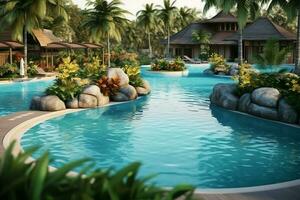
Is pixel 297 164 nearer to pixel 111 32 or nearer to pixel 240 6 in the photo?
pixel 240 6

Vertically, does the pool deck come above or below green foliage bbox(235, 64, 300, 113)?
below

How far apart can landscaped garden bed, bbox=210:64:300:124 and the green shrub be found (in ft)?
43.0

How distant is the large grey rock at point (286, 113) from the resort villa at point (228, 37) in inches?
1467

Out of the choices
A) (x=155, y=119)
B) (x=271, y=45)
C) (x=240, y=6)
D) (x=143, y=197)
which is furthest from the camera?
(x=240, y=6)

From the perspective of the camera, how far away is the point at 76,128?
14672 mm

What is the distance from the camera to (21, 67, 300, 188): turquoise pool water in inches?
384

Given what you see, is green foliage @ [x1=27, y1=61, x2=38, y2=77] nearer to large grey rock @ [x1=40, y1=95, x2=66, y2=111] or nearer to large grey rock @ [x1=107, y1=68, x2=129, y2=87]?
large grey rock @ [x1=107, y1=68, x2=129, y2=87]

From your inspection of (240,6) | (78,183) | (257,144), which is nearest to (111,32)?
(240,6)

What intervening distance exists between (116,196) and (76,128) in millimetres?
12051

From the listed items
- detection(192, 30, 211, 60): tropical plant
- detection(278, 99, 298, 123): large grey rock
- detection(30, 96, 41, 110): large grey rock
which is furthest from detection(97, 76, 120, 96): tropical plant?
detection(192, 30, 211, 60): tropical plant

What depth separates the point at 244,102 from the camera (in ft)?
58.8

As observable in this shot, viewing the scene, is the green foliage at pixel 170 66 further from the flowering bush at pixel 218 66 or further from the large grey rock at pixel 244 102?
the large grey rock at pixel 244 102

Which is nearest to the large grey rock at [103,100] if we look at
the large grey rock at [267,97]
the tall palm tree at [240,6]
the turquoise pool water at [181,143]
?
the turquoise pool water at [181,143]

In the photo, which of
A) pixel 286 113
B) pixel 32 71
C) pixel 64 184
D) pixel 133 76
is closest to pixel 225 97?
pixel 286 113
